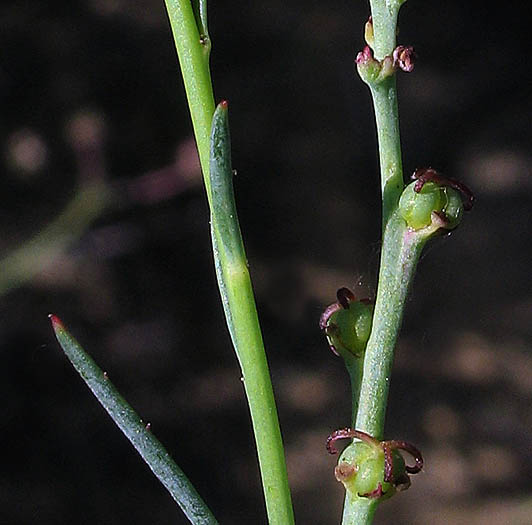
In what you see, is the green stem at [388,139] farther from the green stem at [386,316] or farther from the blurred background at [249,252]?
the blurred background at [249,252]

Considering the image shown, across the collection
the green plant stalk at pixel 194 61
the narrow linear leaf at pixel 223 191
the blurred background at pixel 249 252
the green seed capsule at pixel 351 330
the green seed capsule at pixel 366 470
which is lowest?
the blurred background at pixel 249 252

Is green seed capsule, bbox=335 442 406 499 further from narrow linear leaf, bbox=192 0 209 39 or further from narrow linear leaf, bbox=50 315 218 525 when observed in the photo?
narrow linear leaf, bbox=192 0 209 39

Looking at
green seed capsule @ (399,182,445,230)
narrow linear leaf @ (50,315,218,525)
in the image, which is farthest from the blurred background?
green seed capsule @ (399,182,445,230)

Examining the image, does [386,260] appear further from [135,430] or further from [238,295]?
[135,430]

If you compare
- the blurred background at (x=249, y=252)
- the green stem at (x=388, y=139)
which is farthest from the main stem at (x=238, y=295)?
the blurred background at (x=249, y=252)

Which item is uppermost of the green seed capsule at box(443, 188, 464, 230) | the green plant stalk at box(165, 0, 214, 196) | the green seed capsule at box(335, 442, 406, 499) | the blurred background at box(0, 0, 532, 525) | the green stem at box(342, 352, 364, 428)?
the green plant stalk at box(165, 0, 214, 196)

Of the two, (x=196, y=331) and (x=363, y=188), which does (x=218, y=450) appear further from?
(x=363, y=188)
